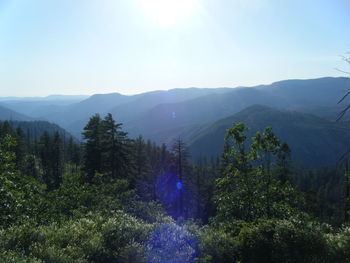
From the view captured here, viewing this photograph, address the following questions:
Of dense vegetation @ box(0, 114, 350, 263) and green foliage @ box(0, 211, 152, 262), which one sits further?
dense vegetation @ box(0, 114, 350, 263)

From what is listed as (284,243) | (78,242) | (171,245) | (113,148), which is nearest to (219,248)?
(171,245)

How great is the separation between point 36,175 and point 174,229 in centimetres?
4998

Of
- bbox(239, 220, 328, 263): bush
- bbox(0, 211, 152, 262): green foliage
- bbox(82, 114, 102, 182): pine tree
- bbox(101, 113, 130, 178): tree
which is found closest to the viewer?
bbox(0, 211, 152, 262): green foliage

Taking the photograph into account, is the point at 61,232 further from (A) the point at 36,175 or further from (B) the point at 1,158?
(A) the point at 36,175

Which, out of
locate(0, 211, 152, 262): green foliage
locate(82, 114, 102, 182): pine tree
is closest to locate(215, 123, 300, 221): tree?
locate(0, 211, 152, 262): green foliage

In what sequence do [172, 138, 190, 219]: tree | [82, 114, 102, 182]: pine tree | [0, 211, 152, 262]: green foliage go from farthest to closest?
[172, 138, 190, 219]: tree, [82, 114, 102, 182]: pine tree, [0, 211, 152, 262]: green foliage

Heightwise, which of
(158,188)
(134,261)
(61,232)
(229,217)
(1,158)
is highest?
(1,158)

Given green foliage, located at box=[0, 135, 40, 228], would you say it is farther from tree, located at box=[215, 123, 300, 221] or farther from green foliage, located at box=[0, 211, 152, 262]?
tree, located at box=[215, 123, 300, 221]

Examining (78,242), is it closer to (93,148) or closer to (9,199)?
(9,199)

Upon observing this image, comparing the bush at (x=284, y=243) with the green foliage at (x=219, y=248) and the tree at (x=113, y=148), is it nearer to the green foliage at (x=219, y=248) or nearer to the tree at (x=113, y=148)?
the green foliage at (x=219, y=248)

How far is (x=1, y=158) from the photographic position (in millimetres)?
10914

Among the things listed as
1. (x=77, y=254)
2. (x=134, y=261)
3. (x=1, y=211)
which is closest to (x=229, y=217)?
(x=134, y=261)

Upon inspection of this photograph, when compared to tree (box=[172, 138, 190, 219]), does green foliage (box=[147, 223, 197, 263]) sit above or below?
above

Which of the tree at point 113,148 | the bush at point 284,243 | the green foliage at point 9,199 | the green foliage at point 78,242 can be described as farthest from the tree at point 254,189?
the tree at point 113,148
